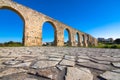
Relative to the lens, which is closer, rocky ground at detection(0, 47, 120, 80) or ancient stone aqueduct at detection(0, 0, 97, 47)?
rocky ground at detection(0, 47, 120, 80)

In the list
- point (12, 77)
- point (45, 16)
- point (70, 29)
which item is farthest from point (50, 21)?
point (12, 77)

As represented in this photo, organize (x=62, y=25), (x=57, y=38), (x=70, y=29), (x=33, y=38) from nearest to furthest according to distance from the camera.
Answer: (x=33, y=38)
(x=57, y=38)
(x=62, y=25)
(x=70, y=29)

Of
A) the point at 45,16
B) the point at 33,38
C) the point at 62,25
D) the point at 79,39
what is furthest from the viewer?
the point at 79,39

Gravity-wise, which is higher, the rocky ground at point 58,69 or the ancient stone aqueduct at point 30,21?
the ancient stone aqueduct at point 30,21

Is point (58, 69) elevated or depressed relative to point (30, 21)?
depressed

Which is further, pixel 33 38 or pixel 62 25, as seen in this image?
pixel 62 25

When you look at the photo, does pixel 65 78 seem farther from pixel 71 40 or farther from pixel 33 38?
pixel 71 40

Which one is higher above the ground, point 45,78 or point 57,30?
point 57,30

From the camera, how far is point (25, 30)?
1127 cm

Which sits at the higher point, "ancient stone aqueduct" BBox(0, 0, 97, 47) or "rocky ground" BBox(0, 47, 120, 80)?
"ancient stone aqueduct" BBox(0, 0, 97, 47)

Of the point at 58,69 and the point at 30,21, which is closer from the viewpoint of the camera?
the point at 58,69

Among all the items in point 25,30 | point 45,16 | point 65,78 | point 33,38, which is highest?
point 45,16

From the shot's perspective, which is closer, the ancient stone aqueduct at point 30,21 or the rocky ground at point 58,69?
the rocky ground at point 58,69

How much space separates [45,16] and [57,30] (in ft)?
9.26
